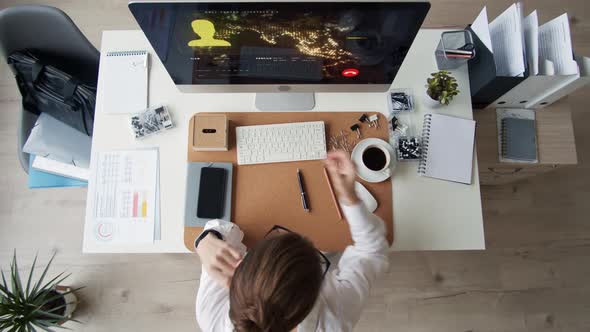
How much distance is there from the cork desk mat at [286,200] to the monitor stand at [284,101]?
0.09 meters

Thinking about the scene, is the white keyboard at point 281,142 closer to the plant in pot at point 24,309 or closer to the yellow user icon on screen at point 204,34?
the yellow user icon on screen at point 204,34

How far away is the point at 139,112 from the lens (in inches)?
46.7

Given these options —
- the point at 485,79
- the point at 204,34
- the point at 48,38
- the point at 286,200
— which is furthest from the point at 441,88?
the point at 48,38

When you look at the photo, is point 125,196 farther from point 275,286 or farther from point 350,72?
point 350,72

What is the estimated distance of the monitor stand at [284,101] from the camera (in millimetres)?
1191

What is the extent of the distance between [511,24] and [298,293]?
41.5 inches

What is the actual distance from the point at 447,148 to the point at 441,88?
0.19m

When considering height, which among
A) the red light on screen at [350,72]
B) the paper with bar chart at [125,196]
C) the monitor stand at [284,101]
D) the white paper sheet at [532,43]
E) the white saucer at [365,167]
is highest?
the white paper sheet at [532,43]

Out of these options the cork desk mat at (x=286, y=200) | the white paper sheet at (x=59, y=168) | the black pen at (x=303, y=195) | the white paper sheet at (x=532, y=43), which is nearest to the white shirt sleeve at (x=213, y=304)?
the cork desk mat at (x=286, y=200)

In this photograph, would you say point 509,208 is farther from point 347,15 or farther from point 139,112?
point 139,112

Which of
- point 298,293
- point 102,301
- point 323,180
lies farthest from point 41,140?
point 298,293

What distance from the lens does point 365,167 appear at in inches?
44.4

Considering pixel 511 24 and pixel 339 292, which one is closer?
pixel 339 292

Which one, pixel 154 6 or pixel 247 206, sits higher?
pixel 154 6
